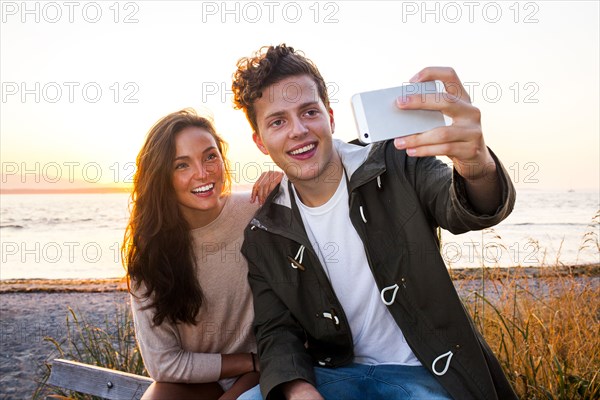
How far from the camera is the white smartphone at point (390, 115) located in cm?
184

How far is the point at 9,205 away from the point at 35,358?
94.9ft

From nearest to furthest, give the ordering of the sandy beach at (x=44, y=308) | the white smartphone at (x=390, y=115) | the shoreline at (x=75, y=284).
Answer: the white smartphone at (x=390, y=115)
the sandy beach at (x=44, y=308)
the shoreline at (x=75, y=284)

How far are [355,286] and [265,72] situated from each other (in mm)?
1129

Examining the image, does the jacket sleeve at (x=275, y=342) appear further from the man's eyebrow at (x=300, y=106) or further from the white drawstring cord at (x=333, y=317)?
the man's eyebrow at (x=300, y=106)

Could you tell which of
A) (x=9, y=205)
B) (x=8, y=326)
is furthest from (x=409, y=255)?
(x=9, y=205)

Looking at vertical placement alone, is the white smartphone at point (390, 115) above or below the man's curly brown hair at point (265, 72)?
below

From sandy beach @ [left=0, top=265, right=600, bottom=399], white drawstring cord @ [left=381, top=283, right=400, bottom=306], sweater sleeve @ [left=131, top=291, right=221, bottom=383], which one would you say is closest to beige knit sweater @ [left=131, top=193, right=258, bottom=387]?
sweater sleeve @ [left=131, top=291, right=221, bottom=383]

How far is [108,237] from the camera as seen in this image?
18.5 metres

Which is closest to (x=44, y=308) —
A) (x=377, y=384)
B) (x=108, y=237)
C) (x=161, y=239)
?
(x=161, y=239)

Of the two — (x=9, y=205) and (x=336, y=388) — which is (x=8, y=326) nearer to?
(x=336, y=388)

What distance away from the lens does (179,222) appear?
3000 millimetres

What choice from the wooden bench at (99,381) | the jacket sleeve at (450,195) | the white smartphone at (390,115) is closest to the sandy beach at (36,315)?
the wooden bench at (99,381)

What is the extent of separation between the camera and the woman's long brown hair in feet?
9.38

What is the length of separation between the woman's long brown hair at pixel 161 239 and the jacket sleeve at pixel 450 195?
48.8 inches
